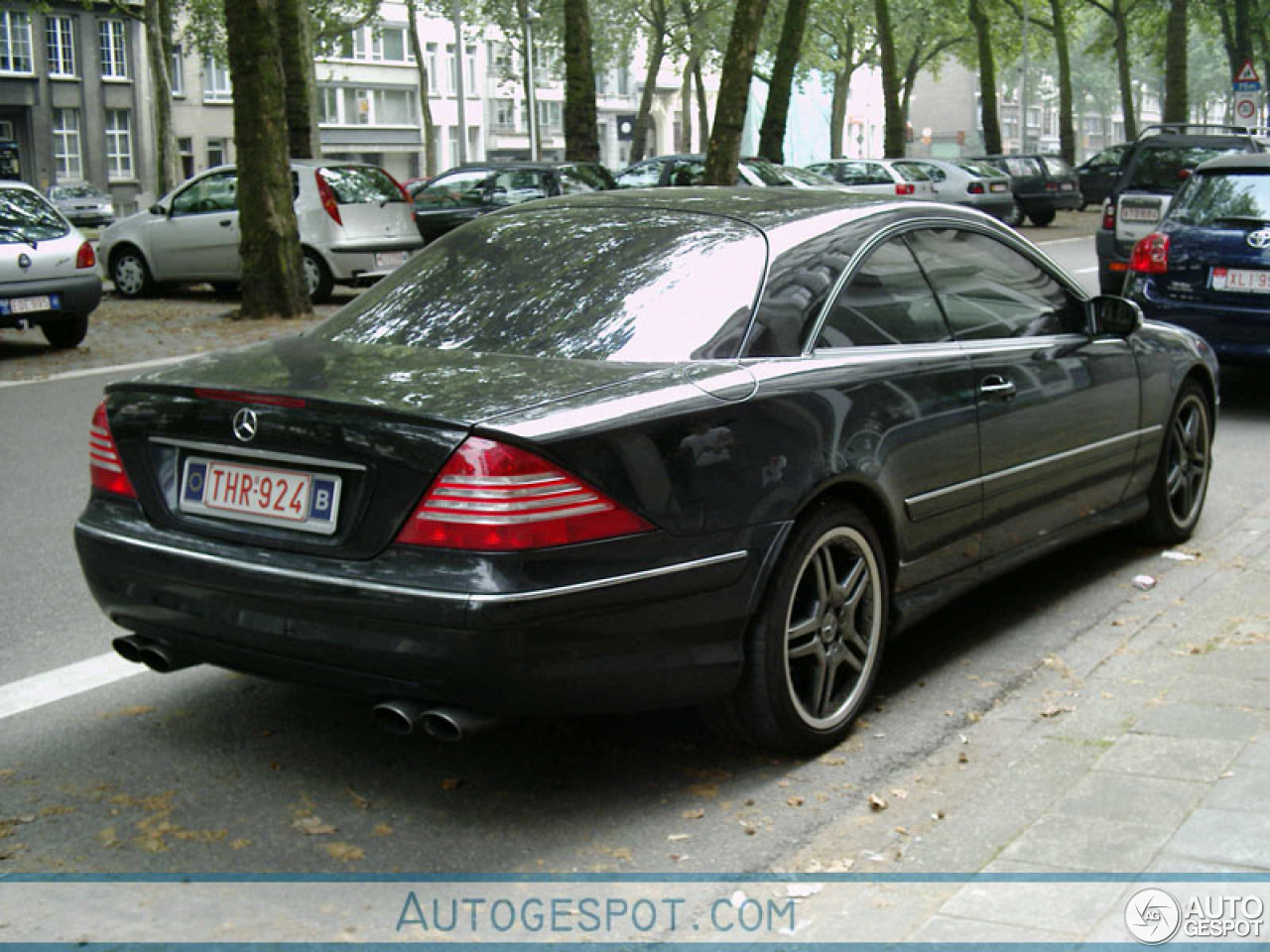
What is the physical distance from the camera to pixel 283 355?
464 cm

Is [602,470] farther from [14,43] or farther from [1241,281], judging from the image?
[14,43]

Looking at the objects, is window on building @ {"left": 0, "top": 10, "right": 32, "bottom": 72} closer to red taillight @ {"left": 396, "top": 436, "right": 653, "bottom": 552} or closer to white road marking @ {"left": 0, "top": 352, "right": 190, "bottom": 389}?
white road marking @ {"left": 0, "top": 352, "right": 190, "bottom": 389}

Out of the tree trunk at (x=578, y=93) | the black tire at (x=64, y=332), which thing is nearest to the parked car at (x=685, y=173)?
the tree trunk at (x=578, y=93)

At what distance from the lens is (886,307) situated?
504cm

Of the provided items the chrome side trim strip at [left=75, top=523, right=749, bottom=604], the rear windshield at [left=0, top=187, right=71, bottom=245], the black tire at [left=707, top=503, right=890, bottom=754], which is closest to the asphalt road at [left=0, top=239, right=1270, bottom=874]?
the black tire at [left=707, top=503, right=890, bottom=754]

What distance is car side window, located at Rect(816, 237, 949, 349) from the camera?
482 cm

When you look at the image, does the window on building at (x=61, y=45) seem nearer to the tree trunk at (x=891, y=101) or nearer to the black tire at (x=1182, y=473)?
the tree trunk at (x=891, y=101)

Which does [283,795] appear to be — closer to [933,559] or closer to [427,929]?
[427,929]

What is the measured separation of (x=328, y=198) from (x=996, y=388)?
1467cm

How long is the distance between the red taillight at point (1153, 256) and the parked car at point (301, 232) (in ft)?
30.8

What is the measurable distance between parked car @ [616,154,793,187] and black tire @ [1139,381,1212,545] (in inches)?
724

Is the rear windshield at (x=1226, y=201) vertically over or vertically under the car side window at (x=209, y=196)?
under

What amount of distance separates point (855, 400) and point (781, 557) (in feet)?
1.91

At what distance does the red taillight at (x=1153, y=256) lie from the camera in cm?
1105
